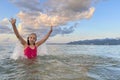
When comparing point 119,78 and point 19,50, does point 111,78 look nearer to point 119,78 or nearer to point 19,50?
point 119,78

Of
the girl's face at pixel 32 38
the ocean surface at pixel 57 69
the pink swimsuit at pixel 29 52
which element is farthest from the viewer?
the pink swimsuit at pixel 29 52

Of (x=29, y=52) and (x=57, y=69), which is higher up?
(x=29, y=52)

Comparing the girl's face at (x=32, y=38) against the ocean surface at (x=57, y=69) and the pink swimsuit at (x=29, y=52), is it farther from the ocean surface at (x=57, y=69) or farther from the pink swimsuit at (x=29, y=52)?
the ocean surface at (x=57, y=69)

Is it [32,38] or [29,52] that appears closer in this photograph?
[32,38]

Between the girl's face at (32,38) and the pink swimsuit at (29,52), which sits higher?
the girl's face at (32,38)

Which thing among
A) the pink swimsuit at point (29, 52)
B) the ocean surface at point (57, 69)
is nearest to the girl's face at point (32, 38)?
the pink swimsuit at point (29, 52)

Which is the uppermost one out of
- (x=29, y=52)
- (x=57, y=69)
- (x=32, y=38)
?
(x=32, y=38)

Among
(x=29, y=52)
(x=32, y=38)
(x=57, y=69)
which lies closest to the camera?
(x=57, y=69)

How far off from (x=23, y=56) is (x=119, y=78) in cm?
714

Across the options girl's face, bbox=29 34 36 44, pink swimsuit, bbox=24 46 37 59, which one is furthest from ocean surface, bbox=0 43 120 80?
girl's face, bbox=29 34 36 44

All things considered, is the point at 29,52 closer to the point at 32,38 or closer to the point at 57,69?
the point at 32,38

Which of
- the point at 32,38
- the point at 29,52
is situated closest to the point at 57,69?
the point at 32,38

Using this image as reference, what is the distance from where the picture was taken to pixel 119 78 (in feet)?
25.5

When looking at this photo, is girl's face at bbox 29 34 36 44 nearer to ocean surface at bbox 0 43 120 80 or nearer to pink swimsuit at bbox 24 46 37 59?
pink swimsuit at bbox 24 46 37 59
